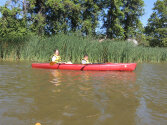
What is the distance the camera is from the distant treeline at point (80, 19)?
19.3 m

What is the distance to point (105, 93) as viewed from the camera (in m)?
4.24

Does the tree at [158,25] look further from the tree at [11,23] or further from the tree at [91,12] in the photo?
the tree at [11,23]

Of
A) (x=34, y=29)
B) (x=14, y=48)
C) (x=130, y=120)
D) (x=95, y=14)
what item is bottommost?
(x=130, y=120)

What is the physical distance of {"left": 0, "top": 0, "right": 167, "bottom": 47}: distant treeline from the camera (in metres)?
19.3

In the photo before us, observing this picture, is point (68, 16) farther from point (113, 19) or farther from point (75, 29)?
point (113, 19)

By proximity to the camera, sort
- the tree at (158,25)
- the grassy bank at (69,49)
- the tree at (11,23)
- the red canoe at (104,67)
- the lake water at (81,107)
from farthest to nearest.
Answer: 1. the tree at (158,25)
2. the tree at (11,23)
3. the grassy bank at (69,49)
4. the red canoe at (104,67)
5. the lake water at (81,107)

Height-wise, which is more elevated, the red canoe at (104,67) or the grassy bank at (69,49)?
the grassy bank at (69,49)

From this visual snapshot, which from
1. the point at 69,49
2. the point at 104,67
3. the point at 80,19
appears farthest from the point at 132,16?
the point at 104,67

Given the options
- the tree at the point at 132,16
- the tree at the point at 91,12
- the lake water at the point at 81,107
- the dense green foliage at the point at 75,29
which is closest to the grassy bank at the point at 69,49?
Answer: the dense green foliage at the point at 75,29

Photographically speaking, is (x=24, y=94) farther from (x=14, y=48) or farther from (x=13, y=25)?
(x=13, y=25)

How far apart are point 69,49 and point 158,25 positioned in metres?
29.3

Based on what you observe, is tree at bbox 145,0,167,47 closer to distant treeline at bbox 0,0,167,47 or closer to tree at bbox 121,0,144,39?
distant treeline at bbox 0,0,167,47

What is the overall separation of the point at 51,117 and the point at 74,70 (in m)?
6.50

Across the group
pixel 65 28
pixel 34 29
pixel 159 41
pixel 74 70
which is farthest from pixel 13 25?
pixel 159 41
